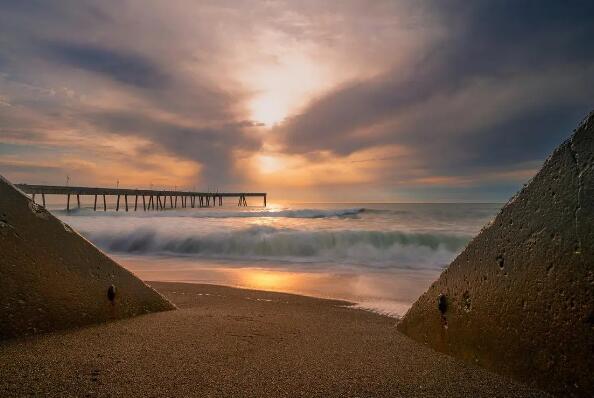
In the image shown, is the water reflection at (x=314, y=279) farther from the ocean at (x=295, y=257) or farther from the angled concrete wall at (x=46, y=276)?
the angled concrete wall at (x=46, y=276)

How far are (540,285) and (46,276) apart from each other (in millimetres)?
2590

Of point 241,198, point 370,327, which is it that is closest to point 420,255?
point 370,327

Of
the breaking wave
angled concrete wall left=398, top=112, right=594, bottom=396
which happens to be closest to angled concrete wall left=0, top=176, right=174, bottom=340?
angled concrete wall left=398, top=112, right=594, bottom=396

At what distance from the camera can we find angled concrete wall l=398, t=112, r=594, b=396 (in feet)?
4.78

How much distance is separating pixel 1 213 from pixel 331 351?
2.08 metres

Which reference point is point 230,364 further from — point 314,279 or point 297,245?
point 297,245

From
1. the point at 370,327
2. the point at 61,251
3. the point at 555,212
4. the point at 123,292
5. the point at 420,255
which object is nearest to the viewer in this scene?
the point at 555,212

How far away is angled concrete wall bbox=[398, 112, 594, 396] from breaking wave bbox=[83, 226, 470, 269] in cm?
781

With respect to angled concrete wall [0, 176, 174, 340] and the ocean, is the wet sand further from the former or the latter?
the ocean

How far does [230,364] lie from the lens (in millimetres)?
1921

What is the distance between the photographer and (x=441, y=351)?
217 centimetres

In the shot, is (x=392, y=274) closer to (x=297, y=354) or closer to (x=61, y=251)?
(x=297, y=354)

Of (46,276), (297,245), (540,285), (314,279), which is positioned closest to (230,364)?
(46,276)

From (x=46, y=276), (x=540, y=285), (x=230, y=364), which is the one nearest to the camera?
(x=540, y=285)
